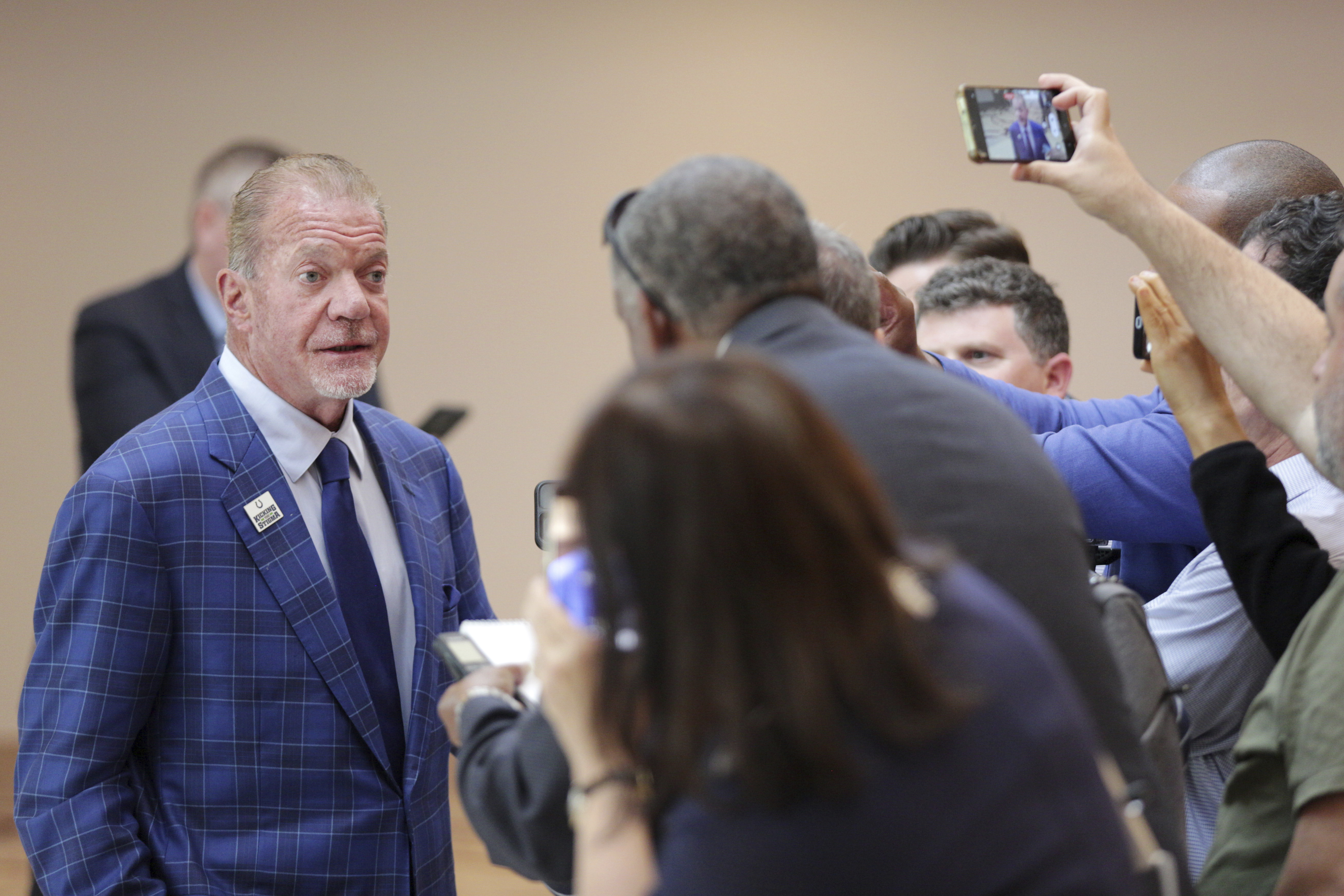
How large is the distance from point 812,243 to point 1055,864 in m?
0.57

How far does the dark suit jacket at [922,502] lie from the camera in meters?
1.00

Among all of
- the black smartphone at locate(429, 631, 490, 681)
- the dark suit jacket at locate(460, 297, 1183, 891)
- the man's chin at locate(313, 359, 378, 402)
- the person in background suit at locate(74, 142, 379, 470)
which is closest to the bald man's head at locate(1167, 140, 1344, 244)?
the dark suit jacket at locate(460, 297, 1183, 891)

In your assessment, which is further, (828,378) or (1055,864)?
(828,378)

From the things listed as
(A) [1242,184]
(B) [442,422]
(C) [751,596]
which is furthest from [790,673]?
(B) [442,422]

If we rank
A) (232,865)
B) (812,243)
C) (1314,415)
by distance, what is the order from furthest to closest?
(232,865), (1314,415), (812,243)

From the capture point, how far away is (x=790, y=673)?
74cm

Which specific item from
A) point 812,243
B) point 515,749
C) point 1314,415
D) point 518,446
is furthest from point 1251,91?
point 515,749

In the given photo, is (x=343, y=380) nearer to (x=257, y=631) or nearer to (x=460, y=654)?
(x=257, y=631)

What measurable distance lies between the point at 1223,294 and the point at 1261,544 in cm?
30

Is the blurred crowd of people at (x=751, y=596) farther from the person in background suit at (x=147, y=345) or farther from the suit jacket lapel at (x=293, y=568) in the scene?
the person in background suit at (x=147, y=345)

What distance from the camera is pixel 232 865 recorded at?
1503 millimetres

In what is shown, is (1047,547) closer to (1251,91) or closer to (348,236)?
(348,236)

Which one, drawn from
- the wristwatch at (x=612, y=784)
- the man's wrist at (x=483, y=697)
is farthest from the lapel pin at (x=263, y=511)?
the wristwatch at (x=612, y=784)

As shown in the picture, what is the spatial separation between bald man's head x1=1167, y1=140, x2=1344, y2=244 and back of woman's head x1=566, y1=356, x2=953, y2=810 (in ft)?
5.41
